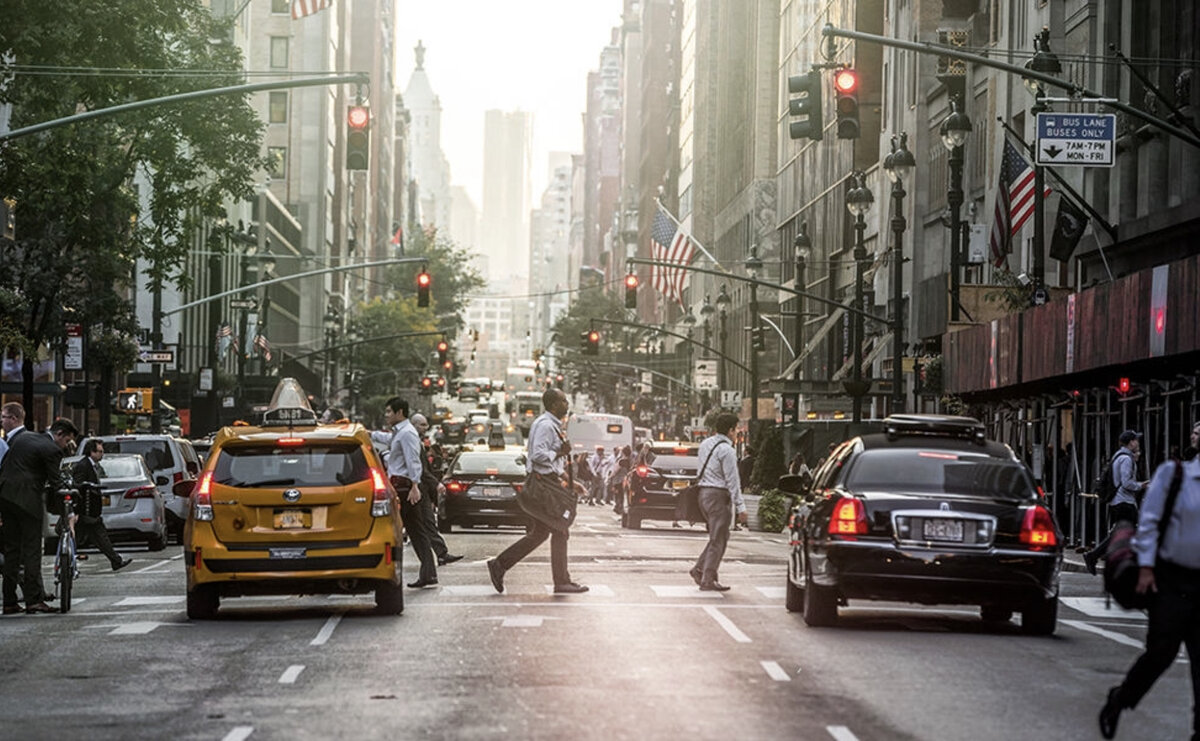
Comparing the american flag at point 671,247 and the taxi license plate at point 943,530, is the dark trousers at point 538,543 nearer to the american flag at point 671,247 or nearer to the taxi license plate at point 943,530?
the taxi license plate at point 943,530

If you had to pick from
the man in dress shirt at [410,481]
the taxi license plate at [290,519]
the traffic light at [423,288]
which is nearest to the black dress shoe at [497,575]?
the man in dress shirt at [410,481]

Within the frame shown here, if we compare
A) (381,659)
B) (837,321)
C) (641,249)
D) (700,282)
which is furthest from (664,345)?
(381,659)

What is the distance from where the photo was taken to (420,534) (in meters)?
23.4

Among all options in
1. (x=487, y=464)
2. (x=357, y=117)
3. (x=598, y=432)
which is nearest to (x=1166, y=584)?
(x=357, y=117)

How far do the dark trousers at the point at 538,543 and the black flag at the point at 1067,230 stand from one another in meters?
20.3

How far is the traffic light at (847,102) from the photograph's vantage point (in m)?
24.2

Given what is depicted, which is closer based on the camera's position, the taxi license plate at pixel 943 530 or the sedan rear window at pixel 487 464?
the taxi license plate at pixel 943 530

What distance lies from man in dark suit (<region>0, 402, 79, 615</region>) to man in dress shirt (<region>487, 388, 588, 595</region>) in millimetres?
4402

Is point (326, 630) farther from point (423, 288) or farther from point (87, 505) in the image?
point (423, 288)

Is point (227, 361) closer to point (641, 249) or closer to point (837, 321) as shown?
point (837, 321)

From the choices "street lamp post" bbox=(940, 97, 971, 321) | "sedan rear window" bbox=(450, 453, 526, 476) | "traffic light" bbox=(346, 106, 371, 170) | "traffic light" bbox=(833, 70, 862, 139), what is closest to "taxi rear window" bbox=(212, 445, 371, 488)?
"traffic light" bbox=(833, 70, 862, 139)

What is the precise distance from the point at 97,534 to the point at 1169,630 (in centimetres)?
1916

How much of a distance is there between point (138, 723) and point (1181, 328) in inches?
723

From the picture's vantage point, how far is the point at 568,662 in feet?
49.4
